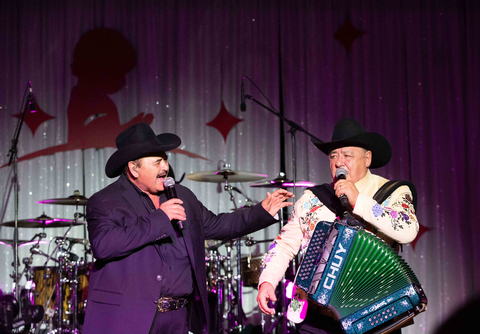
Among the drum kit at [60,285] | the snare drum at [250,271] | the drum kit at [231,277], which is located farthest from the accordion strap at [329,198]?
the drum kit at [60,285]

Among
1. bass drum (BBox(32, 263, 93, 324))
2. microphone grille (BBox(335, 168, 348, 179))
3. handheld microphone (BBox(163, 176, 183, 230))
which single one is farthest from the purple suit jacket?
bass drum (BBox(32, 263, 93, 324))

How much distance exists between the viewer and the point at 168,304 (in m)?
2.56

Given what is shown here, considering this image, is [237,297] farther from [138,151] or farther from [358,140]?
[358,140]

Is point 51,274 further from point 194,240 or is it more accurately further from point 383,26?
point 383,26

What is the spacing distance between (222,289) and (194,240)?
9.04ft

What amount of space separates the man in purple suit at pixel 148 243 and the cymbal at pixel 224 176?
2.22m

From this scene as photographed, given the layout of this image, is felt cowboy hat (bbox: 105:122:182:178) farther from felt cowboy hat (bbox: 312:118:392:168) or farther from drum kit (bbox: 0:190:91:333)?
drum kit (bbox: 0:190:91:333)

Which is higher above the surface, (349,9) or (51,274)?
(349,9)

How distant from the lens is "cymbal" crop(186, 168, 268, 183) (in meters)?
5.29

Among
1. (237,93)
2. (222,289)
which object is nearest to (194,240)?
(222,289)

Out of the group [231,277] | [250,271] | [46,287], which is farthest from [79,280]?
[250,271]

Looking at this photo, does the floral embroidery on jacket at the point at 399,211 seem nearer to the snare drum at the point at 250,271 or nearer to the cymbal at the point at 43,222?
the snare drum at the point at 250,271

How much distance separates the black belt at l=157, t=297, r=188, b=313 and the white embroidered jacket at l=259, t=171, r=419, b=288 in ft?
1.56

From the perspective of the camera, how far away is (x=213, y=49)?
6664 mm
